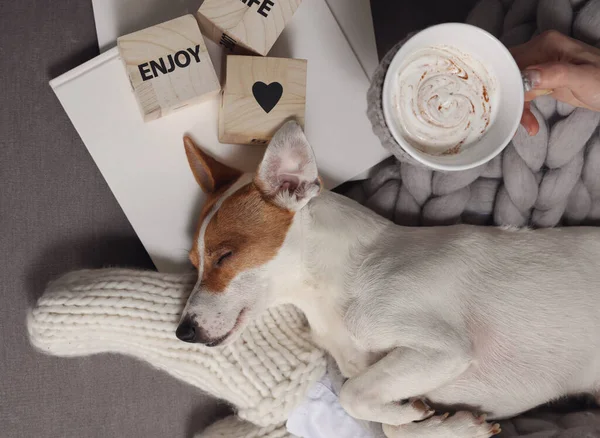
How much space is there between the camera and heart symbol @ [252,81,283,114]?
107cm

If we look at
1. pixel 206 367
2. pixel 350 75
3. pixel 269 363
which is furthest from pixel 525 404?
pixel 350 75

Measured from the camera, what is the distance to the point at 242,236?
38.7 inches

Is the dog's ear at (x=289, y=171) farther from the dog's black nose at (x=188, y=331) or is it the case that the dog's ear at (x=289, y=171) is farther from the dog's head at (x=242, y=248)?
the dog's black nose at (x=188, y=331)

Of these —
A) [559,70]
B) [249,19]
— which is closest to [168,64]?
[249,19]

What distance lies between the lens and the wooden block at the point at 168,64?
3.48ft

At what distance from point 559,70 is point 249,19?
571mm

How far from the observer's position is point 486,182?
1144 millimetres

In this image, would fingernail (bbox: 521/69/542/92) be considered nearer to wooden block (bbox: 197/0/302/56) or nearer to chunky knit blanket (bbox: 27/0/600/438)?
chunky knit blanket (bbox: 27/0/600/438)

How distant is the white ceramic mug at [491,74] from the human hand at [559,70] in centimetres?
5

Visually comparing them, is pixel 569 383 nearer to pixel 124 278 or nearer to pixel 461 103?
pixel 461 103

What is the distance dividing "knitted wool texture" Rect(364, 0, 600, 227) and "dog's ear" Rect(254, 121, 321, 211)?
26 cm

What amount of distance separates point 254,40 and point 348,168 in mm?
336

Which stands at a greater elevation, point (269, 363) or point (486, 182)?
point (486, 182)

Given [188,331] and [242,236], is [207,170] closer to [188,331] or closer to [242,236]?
[242,236]
